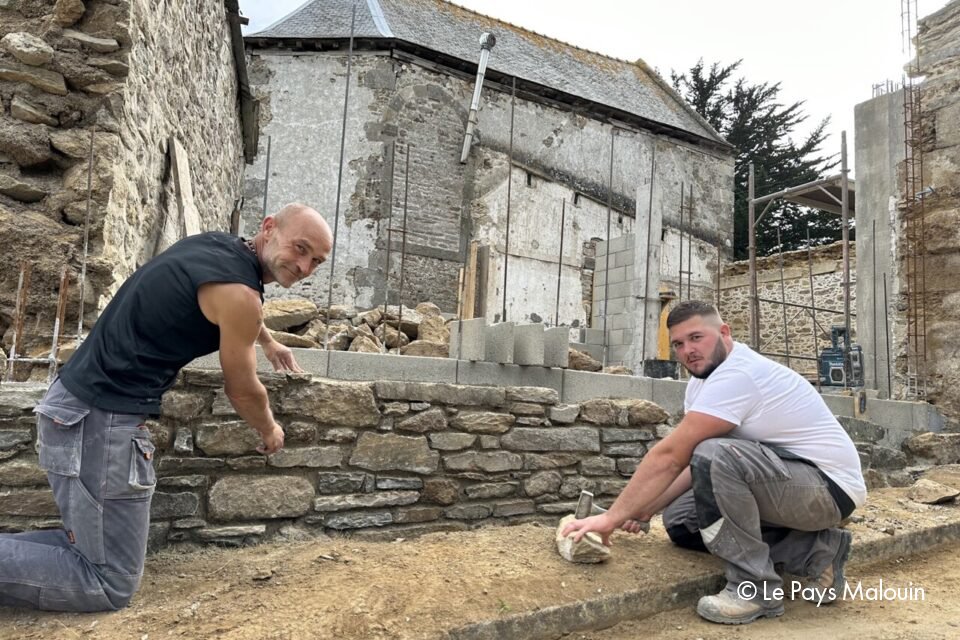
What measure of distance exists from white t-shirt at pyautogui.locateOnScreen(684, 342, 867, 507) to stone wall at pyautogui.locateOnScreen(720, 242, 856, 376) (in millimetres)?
12040

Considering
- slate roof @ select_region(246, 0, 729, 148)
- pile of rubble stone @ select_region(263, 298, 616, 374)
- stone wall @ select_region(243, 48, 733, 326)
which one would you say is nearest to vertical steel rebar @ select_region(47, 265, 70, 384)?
pile of rubble stone @ select_region(263, 298, 616, 374)

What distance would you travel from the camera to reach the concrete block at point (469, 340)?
3990 millimetres

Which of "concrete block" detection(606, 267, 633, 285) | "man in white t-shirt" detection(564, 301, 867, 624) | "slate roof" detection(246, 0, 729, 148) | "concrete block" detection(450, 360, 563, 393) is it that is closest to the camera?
"man in white t-shirt" detection(564, 301, 867, 624)

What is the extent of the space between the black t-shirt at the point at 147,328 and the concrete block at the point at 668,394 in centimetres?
325

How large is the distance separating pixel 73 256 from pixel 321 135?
10889mm

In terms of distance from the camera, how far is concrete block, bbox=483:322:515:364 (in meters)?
4.03

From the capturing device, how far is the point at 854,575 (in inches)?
132

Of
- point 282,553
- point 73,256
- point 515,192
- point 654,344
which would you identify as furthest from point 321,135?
point 282,553

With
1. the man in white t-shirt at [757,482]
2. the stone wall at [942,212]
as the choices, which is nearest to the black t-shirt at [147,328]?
the man in white t-shirt at [757,482]

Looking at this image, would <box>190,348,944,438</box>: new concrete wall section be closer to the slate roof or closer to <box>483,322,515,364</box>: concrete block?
<box>483,322,515,364</box>: concrete block

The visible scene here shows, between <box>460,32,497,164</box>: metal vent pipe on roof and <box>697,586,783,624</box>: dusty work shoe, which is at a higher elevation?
<box>460,32,497,164</box>: metal vent pipe on roof

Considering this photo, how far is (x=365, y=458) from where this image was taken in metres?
3.39

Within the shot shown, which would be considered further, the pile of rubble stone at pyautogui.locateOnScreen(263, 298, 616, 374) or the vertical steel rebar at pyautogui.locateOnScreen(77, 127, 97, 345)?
the pile of rubble stone at pyautogui.locateOnScreen(263, 298, 616, 374)

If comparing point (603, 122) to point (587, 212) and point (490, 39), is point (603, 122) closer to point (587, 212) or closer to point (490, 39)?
point (587, 212)
